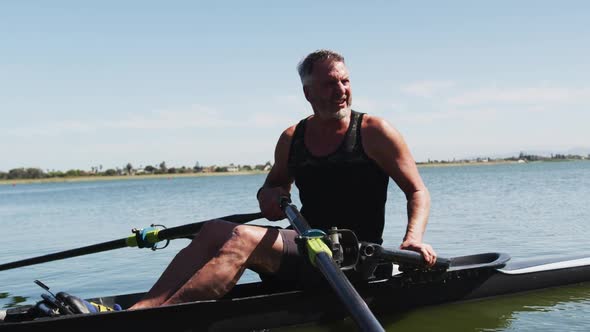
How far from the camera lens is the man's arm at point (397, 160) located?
4.70 m

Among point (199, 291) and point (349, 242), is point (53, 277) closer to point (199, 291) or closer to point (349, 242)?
point (199, 291)

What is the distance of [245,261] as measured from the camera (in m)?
4.39

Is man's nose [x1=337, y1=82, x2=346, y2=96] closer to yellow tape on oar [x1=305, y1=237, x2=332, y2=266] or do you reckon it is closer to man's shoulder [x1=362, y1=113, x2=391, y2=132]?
man's shoulder [x1=362, y1=113, x2=391, y2=132]

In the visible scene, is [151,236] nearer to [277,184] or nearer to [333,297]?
[277,184]

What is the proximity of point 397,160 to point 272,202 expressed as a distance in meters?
1.07

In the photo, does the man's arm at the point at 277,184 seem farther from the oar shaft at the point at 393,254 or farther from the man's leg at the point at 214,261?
the oar shaft at the point at 393,254

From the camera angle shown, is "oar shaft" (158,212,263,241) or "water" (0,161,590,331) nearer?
"water" (0,161,590,331)

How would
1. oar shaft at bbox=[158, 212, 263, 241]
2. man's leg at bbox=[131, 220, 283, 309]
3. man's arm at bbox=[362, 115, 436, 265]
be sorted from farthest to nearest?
oar shaft at bbox=[158, 212, 263, 241] < man's arm at bbox=[362, 115, 436, 265] < man's leg at bbox=[131, 220, 283, 309]

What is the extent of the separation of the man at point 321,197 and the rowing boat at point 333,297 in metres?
0.14

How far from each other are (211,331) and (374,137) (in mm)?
1912

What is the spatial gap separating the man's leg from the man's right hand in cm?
48

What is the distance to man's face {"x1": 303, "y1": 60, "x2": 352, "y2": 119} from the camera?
4.74 m

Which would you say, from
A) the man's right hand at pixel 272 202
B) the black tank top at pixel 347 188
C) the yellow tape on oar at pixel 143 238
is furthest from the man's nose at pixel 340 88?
the yellow tape on oar at pixel 143 238

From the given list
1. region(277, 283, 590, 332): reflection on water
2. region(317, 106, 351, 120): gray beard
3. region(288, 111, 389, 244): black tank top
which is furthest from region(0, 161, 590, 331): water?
region(317, 106, 351, 120): gray beard
